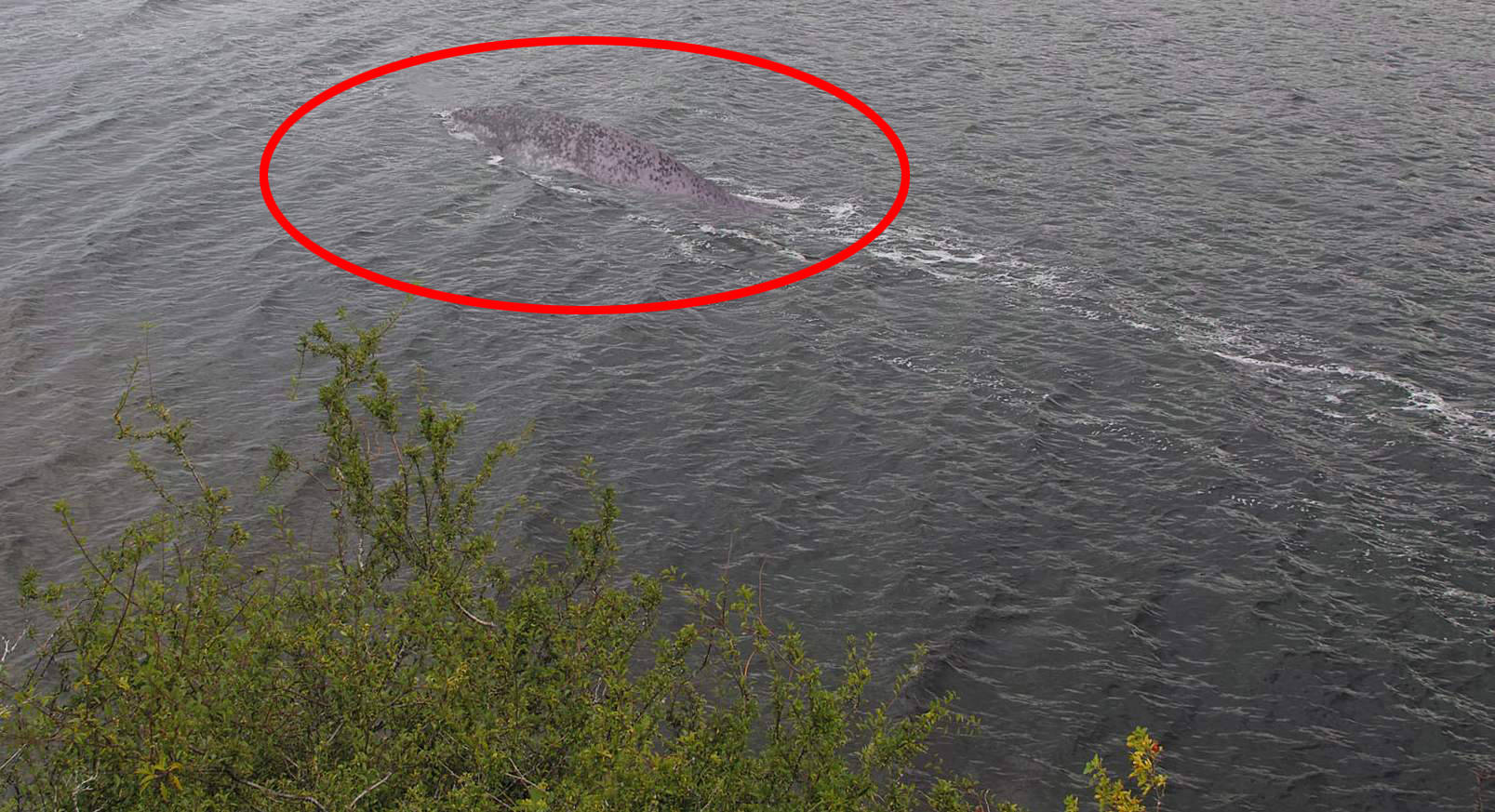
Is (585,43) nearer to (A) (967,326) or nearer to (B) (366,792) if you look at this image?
(A) (967,326)

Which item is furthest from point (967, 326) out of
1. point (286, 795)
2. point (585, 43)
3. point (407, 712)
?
point (585, 43)

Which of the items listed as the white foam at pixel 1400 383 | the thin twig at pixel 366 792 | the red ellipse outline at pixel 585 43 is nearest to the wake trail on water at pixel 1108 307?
the white foam at pixel 1400 383

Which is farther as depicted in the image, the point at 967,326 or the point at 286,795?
the point at 967,326

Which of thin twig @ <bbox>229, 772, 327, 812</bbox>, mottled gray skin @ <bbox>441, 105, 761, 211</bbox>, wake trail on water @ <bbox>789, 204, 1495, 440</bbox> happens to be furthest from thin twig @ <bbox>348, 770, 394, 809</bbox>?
mottled gray skin @ <bbox>441, 105, 761, 211</bbox>

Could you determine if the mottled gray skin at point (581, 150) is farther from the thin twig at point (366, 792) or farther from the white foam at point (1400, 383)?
the thin twig at point (366, 792)

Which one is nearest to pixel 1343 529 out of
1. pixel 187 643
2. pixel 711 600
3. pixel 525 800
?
pixel 711 600

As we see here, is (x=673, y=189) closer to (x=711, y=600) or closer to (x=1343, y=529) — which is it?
(x=711, y=600)
